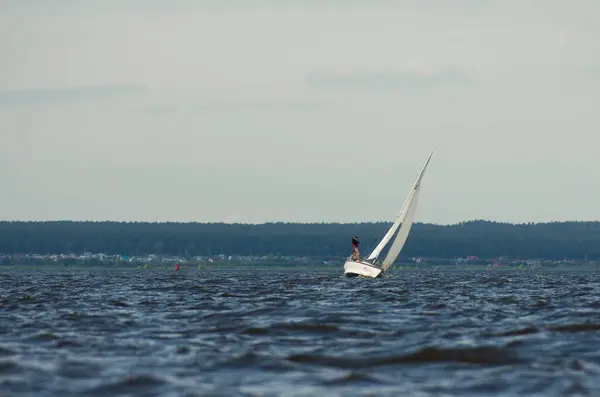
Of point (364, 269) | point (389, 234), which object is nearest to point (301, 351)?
point (364, 269)

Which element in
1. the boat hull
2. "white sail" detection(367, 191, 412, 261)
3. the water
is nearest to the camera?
the water

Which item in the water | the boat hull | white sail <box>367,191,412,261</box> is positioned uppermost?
white sail <box>367,191,412,261</box>

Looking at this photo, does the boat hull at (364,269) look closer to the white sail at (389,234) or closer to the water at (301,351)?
the white sail at (389,234)

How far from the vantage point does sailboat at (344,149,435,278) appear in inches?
4003

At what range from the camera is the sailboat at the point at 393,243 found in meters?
102

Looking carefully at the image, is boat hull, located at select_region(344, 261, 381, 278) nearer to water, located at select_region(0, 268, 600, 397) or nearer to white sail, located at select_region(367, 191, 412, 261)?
white sail, located at select_region(367, 191, 412, 261)

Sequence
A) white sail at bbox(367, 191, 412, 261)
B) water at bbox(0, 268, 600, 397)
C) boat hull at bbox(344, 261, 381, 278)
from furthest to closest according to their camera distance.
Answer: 1. white sail at bbox(367, 191, 412, 261)
2. boat hull at bbox(344, 261, 381, 278)
3. water at bbox(0, 268, 600, 397)

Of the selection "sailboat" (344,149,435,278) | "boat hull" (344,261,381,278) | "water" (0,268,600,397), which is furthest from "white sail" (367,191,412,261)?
"water" (0,268,600,397)

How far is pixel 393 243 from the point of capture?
111 metres

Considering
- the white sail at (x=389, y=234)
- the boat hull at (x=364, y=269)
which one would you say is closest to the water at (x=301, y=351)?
the boat hull at (x=364, y=269)

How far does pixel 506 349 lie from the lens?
2564 centimetres

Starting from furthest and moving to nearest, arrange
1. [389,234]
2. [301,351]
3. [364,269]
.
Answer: [389,234]
[364,269]
[301,351]

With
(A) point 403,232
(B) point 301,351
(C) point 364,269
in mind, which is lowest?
(B) point 301,351

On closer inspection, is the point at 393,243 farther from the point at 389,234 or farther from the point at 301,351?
the point at 301,351
